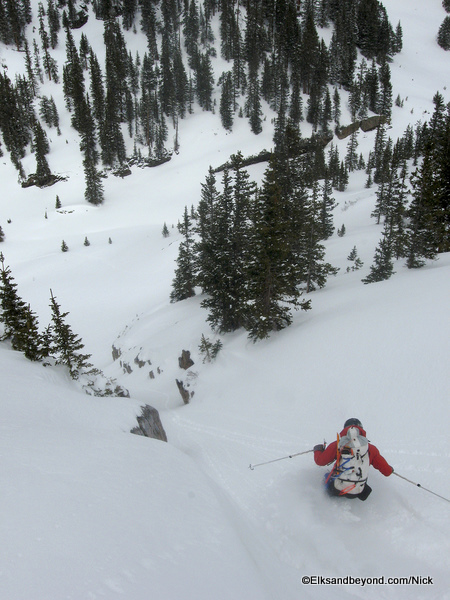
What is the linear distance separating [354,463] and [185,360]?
1631cm

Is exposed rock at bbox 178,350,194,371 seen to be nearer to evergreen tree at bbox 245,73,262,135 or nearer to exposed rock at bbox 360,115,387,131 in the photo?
evergreen tree at bbox 245,73,262,135

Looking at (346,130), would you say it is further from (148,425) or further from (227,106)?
(148,425)

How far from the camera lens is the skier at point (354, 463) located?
5570 millimetres

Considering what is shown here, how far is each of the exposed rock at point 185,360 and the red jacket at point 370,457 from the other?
15013 millimetres

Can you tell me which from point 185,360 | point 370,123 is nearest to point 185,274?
point 185,360

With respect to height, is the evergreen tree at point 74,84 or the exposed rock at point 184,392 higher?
the evergreen tree at point 74,84

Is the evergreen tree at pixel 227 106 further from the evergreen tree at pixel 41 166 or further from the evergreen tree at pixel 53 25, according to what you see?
the evergreen tree at pixel 53 25

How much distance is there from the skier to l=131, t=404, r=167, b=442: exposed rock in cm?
569

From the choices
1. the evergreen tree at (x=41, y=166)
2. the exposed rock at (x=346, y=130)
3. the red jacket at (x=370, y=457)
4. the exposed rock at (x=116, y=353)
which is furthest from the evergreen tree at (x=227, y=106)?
the red jacket at (x=370, y=457)

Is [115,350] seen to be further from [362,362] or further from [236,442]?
[362,362]

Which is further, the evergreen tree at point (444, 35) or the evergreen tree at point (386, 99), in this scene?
the evergreen tree at point (444, 35)

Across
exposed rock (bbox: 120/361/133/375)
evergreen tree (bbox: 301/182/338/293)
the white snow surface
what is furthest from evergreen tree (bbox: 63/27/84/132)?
the white snow surface

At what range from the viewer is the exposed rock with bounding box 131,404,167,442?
948cm

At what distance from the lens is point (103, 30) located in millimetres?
101250
